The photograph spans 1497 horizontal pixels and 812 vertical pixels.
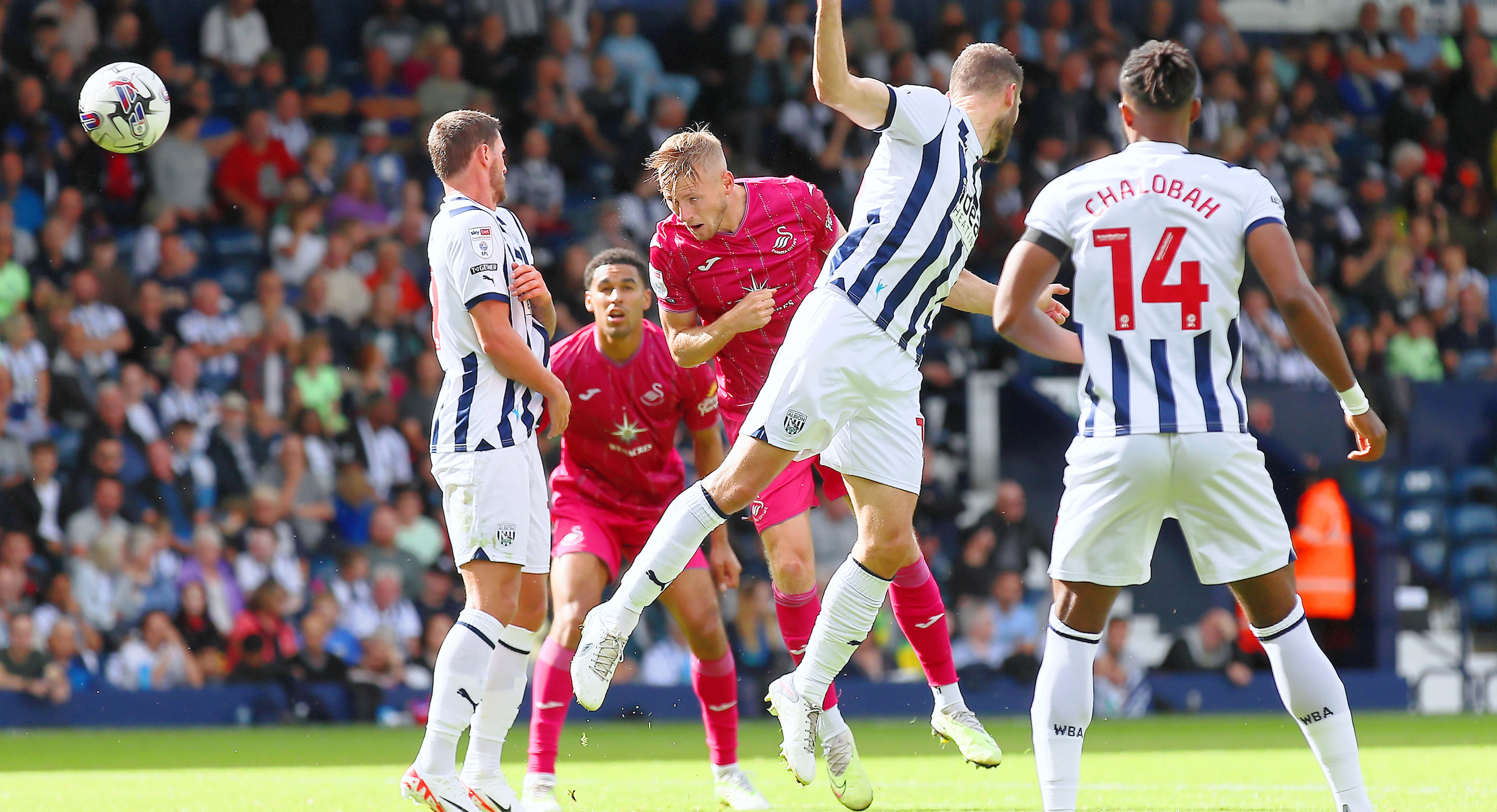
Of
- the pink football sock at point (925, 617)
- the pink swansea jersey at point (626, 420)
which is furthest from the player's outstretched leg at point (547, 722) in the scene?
the pink football sock at point (925, 617)

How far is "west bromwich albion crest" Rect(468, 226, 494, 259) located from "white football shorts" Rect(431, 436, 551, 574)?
0.71 meters

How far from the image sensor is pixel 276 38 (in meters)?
16.0

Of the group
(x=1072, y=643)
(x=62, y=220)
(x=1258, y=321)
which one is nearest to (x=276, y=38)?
(x=62, y=220)

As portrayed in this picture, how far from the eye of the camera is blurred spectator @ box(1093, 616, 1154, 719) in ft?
44.1

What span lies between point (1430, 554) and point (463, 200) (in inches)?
489

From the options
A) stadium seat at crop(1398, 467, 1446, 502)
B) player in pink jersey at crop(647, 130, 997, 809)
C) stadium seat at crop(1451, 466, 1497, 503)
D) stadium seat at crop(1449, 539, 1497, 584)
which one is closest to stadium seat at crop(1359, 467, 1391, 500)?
stadium seat at crop(1398, 467, 1446, 502)

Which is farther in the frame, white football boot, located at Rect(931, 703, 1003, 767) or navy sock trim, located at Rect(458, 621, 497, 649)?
white football boot, located at Rect(931, 703, 1003, 767)

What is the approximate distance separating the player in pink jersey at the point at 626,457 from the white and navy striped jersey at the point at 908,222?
1927 millimetres

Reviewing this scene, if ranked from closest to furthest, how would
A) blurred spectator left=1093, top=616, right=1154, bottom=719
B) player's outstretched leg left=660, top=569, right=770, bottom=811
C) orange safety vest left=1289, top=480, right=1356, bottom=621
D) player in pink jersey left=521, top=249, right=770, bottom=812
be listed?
1. player's outstretched leg left=660, top=569, right=770, bottom=811
2. player in pink jersey left=521, top=249, right=770, bottom=812
3. blurred spectator left=1093, top=616, right=1154, bottom=719
4. orange safety vest left=1289, top=480, right=1356, bottom=621

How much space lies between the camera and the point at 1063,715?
476 cm

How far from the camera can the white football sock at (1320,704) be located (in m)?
4.77

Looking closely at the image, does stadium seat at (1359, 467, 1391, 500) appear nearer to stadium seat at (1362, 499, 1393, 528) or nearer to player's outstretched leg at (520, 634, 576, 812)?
stadium seat at (1362, 499, 1393, 528)

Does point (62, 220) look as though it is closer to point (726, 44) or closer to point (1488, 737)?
point (726, 44)

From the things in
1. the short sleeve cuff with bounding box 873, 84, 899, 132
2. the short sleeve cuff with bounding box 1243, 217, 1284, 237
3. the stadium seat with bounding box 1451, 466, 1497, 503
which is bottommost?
the stadium seat with bounding box 1451, 466, 1497, 503
